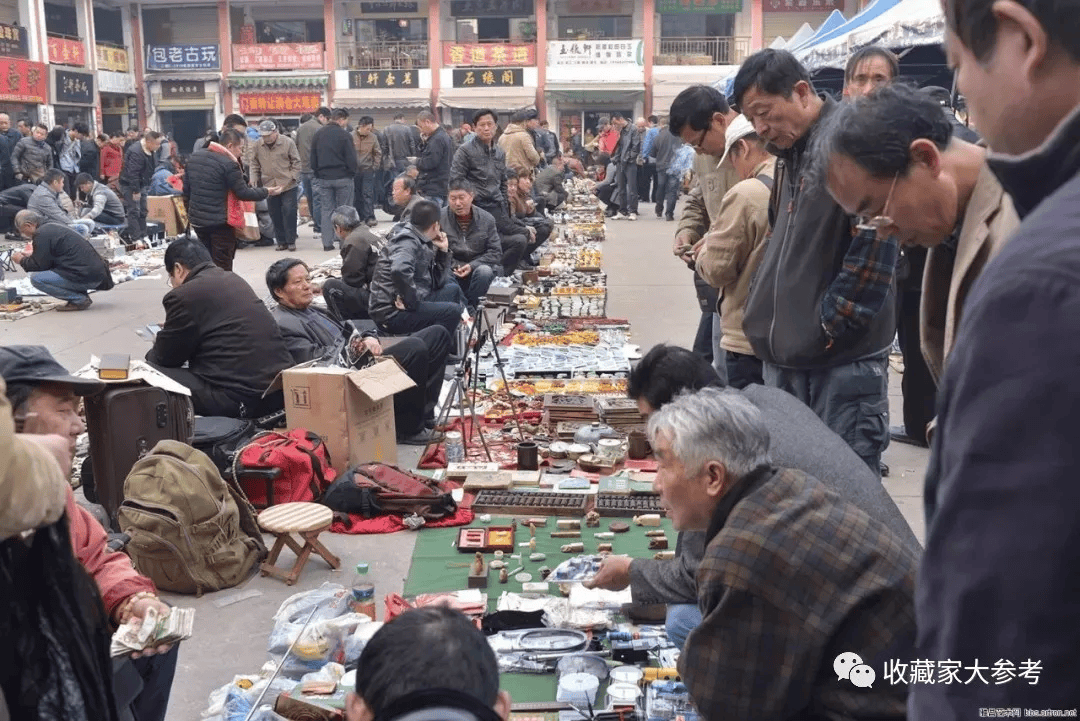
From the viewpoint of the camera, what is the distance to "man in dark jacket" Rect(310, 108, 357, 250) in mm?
14930

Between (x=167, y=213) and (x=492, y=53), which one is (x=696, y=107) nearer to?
(x=167, y=213)

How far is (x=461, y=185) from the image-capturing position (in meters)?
10.8

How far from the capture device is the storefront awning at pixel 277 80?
3419cm

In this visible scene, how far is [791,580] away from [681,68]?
32498 millimetres

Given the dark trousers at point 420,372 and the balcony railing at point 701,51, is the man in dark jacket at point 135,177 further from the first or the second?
the balcony railing at point 701,51

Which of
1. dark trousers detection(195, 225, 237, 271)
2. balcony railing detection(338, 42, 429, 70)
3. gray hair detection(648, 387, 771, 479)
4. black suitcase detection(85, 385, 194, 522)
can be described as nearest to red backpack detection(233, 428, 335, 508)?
black suitcase detection(85, 385, 194, 522)

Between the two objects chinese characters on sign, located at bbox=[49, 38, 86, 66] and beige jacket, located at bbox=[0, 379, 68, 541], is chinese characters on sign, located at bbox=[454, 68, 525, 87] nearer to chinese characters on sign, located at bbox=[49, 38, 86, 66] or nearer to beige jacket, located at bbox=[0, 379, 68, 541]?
chinese characters on sign, located at bbox=[49, 38, 86, 66]

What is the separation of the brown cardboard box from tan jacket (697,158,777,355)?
9.54m

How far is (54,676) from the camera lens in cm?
196

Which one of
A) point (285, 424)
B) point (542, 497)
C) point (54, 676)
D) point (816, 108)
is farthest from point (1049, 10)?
point (285, 424)

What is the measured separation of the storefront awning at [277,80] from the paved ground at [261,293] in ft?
55.3

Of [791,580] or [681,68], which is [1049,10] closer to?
[791,580]

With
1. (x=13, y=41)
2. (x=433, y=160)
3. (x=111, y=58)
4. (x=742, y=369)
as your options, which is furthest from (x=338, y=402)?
(x=111, y=58)

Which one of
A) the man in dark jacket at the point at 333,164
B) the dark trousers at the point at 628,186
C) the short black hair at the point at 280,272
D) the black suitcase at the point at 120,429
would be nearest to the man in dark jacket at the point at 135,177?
the man in dark jacket at the point at 333,164
